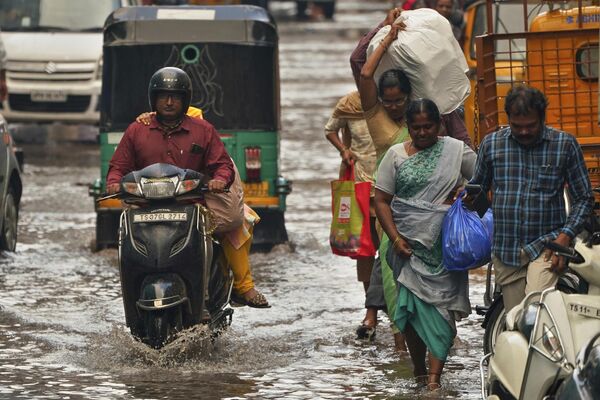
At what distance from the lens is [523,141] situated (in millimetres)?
7879

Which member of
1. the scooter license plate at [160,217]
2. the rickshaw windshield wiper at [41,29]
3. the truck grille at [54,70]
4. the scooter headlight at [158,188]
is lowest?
the scooter license plate at [160,217]

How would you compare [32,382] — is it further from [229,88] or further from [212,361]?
[229,88]

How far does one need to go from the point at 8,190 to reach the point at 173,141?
405 centimetres

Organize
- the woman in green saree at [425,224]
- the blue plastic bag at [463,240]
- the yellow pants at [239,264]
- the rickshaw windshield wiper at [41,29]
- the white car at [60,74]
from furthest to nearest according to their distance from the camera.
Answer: the rickshaw windshield wiper at [41,29] → the white car at [60,74] → the yellow pants at [239,264] → the woman in green saree at [425,224] → the blue plastic bag at [463,240]

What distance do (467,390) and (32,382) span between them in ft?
7.29

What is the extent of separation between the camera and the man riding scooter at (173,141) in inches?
371

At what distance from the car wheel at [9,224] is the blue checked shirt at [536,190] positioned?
590 cm

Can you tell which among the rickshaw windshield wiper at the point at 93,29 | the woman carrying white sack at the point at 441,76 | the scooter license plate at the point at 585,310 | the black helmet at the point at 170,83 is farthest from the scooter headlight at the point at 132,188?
the rickshaw windshield wiper at the point at 93,29

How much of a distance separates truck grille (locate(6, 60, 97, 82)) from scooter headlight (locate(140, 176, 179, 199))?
11.4 metres

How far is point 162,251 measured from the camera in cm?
900

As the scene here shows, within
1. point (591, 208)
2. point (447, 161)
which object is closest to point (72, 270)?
point (447, 161)

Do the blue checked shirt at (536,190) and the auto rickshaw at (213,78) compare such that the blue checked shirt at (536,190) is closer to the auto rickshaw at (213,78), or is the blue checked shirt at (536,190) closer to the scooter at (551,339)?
the scooter at (551,339)

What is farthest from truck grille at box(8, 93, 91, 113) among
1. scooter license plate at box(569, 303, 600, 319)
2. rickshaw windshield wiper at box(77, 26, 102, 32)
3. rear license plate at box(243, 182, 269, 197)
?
scooter license plate at box(569, 303, 600, 319)

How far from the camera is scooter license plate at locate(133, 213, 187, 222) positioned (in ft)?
29.7
